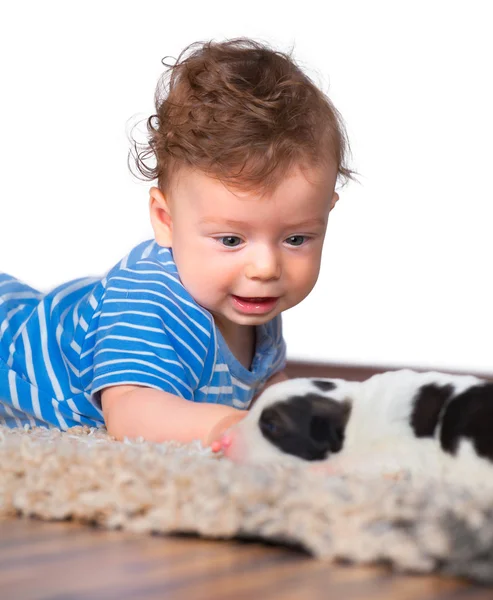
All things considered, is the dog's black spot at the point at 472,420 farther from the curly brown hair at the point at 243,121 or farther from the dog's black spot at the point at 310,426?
the curly brown hair at the point at 243,121

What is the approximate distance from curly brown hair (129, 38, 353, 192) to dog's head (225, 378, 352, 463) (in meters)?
0.57

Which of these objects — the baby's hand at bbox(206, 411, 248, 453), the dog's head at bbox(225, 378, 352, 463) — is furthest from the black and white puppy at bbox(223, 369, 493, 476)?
the baby's hand at bbox(206, 411, 248, 453)

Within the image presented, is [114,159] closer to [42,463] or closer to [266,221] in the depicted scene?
[266,221]

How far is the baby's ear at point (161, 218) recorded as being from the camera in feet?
5.63

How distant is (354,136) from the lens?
3555 mm

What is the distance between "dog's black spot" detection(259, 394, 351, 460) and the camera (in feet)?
3.34

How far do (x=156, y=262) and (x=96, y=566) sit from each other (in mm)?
973

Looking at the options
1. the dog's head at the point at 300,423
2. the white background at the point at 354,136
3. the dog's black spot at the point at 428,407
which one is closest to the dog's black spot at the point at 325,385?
the dog's head at the point at 300,423

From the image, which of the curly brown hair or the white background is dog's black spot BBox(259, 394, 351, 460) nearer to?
the curly brown hair

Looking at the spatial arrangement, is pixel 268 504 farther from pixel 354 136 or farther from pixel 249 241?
pixel 354 136

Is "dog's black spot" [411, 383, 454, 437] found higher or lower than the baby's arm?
higher

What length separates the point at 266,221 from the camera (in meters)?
1.53

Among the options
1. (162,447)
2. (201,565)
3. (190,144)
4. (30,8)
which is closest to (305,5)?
(30,8)

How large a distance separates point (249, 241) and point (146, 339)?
243mm
